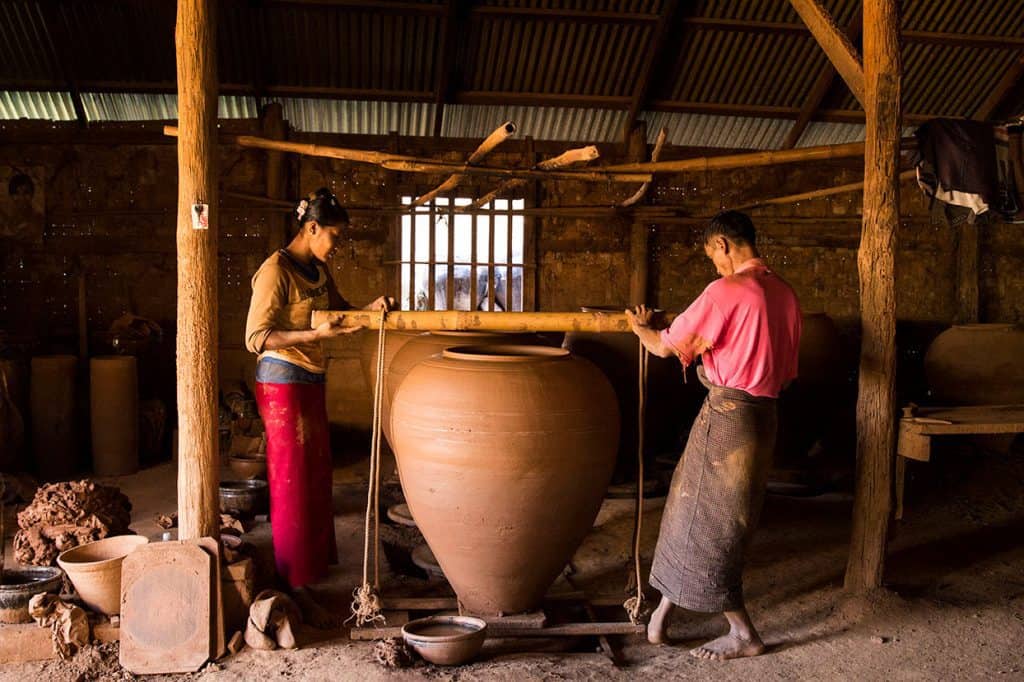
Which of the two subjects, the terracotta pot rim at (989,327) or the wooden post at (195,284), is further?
the terracotta pot rim at (989,327)

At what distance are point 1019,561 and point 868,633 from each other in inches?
66.3

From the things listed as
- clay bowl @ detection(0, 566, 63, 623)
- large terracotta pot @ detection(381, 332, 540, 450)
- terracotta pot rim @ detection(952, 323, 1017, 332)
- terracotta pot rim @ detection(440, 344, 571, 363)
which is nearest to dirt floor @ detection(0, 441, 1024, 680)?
clay bowl @ detection(0, 566, 63, 623)

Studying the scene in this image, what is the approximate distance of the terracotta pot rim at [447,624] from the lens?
3512 mm

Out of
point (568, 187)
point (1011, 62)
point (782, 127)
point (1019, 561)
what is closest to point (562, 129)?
point (568, 187)

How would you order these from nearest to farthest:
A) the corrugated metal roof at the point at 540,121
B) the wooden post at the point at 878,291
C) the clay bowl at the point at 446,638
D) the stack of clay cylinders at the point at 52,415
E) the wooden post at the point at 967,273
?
the clay bowl at the point at 446,638
the wooden post at the point at 878,291
the stack of clay cylinders at the point at 52,415
the corrugated metal roof at the point at 540,121
the wooden post at the point at 967,273

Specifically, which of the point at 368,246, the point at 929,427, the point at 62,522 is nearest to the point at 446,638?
the point at 62,522

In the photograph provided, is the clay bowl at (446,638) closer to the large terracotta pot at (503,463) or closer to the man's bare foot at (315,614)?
the large terracotta pot at (503,463)

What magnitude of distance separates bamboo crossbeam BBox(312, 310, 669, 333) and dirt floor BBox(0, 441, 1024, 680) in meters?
1.37

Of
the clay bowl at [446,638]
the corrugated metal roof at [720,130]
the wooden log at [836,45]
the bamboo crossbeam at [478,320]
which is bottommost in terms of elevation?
the clay bowl at [446,638]

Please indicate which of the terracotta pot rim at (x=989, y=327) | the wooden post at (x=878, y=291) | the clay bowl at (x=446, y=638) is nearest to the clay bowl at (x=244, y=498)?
the clay bowl at (x=446, y=638)

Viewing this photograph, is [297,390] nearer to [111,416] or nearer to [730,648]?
[730,648]

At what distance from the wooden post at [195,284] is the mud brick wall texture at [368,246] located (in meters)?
3.80

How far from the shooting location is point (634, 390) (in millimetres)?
6473

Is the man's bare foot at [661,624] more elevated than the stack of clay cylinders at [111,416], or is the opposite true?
the stack of clay cylinders at [111,416]
